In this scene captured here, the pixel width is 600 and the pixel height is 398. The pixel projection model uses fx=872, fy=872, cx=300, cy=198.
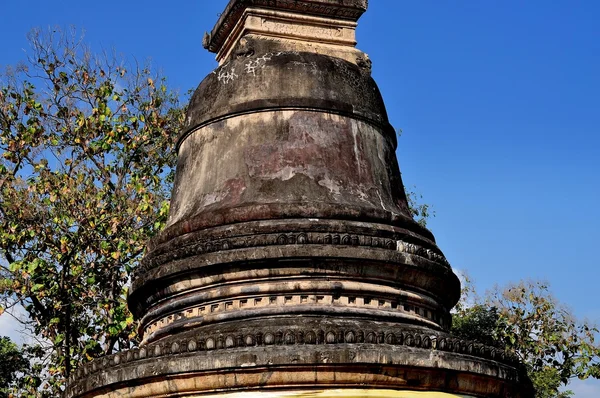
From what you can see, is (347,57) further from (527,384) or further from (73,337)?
(73,337)

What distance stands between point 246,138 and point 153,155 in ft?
29.0

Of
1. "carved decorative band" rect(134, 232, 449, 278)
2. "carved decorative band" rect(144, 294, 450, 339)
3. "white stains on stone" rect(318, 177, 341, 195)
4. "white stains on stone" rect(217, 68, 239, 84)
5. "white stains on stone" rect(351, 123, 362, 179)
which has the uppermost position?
"white stains on stone" rect(217, 68, 239, 84)

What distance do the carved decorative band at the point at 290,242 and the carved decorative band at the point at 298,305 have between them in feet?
1.70

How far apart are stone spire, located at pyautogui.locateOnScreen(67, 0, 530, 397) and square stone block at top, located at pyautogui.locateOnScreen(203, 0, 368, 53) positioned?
0.7 inches

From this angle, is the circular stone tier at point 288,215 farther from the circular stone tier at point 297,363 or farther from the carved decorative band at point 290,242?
the circular stone tier at point 297,363

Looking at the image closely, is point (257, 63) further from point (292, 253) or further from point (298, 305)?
point (298, 305)

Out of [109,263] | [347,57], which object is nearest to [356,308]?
[347,57]

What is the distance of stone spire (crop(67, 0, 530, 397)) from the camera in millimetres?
7340

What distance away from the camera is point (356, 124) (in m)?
9.95

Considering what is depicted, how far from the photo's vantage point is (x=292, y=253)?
333 inches

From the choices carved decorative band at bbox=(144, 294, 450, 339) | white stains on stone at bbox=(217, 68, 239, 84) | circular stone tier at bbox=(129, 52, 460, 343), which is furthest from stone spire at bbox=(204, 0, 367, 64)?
carved decorative band at bbox=(144, 294, 450, 339)

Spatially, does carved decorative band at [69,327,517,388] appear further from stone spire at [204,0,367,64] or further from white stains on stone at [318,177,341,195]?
stone spire at [204,0,367,64]

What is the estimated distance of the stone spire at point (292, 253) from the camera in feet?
24.1

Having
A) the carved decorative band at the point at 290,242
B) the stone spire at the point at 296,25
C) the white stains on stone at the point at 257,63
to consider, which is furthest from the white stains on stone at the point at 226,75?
the carved decorative band at the point at 290,242
